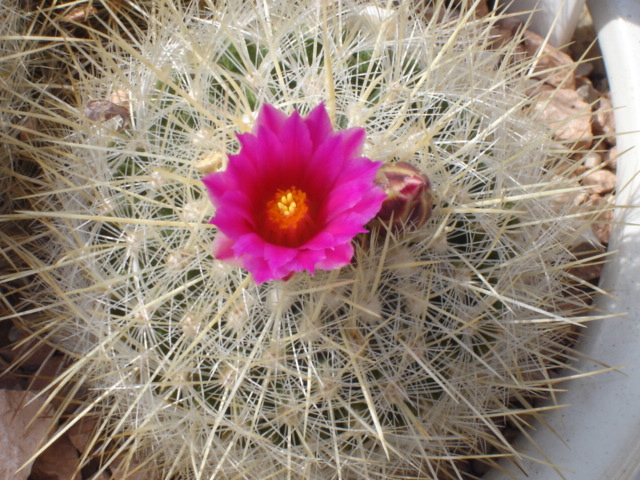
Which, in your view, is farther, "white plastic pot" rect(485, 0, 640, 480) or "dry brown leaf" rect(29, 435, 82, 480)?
"dry brown leaf" rect(29, 435, 82, 480)

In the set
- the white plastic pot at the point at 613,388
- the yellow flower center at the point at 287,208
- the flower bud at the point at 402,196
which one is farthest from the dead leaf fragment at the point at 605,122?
the yellow flower center at the point at 287,208

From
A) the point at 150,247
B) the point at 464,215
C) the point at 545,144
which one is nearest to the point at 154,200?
the point at 150,247

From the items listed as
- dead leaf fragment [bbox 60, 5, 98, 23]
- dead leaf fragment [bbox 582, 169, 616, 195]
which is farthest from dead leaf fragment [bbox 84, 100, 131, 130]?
dead leaf fragment [bbox 582, 169, 616, 195]

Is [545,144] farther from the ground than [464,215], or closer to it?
farther from the ground

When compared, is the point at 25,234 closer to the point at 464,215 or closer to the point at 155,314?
the point at 155,314

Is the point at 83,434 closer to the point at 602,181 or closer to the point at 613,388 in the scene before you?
the point at 613,388

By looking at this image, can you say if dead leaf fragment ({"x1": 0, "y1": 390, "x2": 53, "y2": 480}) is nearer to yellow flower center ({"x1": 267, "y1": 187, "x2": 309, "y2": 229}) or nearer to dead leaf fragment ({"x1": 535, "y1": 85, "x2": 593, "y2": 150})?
yellow flower center ({"x1": 267, "y1": 187, "x2": 309, "y2": 229})

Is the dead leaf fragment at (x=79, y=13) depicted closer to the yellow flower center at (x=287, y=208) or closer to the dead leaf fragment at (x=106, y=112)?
the dead leaf fragment at (x=106, y=112)

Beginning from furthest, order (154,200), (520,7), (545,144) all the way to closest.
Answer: (520,7)
(545,144)
(154,200)
